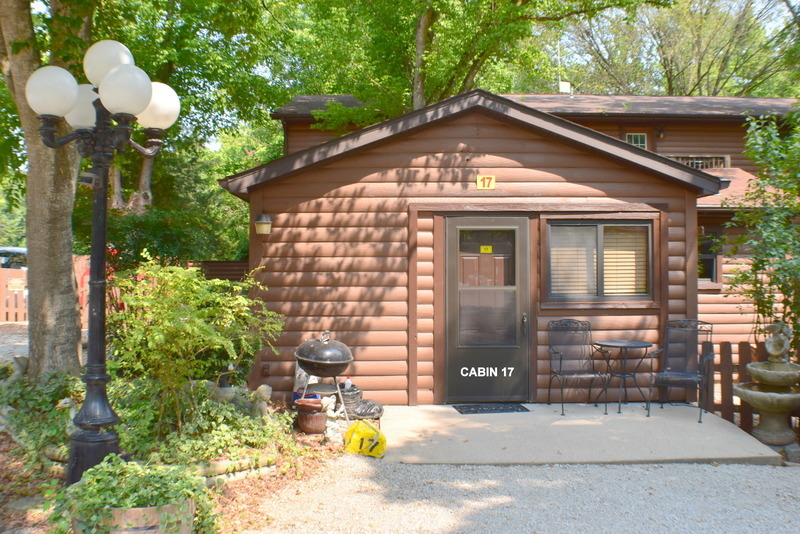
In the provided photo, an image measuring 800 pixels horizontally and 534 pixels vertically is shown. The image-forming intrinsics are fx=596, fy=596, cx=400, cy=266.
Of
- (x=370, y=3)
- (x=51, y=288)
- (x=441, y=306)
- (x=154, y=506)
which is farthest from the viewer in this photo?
(x=370, y=3)

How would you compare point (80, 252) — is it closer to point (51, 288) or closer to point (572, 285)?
point (51, 288)

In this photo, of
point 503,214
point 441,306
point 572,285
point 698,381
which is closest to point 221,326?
point 441,306

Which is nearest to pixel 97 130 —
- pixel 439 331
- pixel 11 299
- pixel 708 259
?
pixel 439 331

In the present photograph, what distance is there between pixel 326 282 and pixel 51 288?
3040 mm

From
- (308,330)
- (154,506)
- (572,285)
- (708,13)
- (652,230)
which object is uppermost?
(708,13)

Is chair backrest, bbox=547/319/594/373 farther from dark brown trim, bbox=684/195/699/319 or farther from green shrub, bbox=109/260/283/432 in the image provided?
green shrub, bbox=109/260/283/432

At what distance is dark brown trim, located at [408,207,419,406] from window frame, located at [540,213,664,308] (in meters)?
1.62

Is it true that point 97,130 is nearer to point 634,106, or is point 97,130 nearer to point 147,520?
point 147,520

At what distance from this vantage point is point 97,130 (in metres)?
4.30

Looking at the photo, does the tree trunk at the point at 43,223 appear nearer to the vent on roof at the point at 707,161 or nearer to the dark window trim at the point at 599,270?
the dark window trim at the point at 599,270

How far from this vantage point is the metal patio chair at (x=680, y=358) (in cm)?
696

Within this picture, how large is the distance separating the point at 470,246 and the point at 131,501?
16.9 feet

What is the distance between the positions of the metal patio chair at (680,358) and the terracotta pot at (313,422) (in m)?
3.79

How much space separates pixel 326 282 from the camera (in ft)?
24.7
